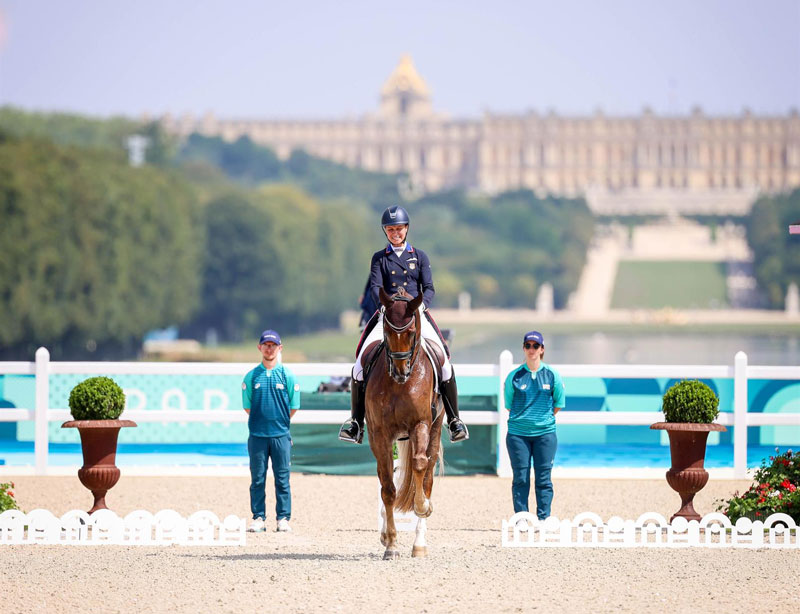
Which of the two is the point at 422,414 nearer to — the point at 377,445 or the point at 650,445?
the point at 377,445

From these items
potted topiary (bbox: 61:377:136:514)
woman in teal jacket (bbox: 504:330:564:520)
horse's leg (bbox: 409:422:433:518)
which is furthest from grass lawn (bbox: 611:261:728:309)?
horse's leg (bbox: 409:422:433:518)

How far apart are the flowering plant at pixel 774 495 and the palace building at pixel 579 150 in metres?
156

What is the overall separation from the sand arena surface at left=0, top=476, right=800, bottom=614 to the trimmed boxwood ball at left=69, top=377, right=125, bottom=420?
55.7 inches

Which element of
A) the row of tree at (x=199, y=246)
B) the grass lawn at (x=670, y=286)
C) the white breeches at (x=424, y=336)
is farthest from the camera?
the grass lawn at (x=670, y=286)

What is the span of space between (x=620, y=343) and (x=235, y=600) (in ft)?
187

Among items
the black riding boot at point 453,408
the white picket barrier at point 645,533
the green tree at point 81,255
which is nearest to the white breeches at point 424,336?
the black riding boot at point 453,408

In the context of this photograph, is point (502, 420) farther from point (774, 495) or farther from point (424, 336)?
point (424, 336)

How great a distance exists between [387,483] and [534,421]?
6.08 ft

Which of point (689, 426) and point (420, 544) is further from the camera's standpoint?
point (689, 426)

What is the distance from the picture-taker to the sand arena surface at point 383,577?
8367mm

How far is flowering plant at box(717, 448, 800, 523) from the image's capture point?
1093 cm

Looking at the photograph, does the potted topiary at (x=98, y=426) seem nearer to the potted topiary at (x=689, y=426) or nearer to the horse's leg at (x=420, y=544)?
the horse's leg at (x=420, y=544)

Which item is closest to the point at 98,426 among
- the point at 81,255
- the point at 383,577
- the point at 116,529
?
the point at 116,529

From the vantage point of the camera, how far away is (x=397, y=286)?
9.95 m
